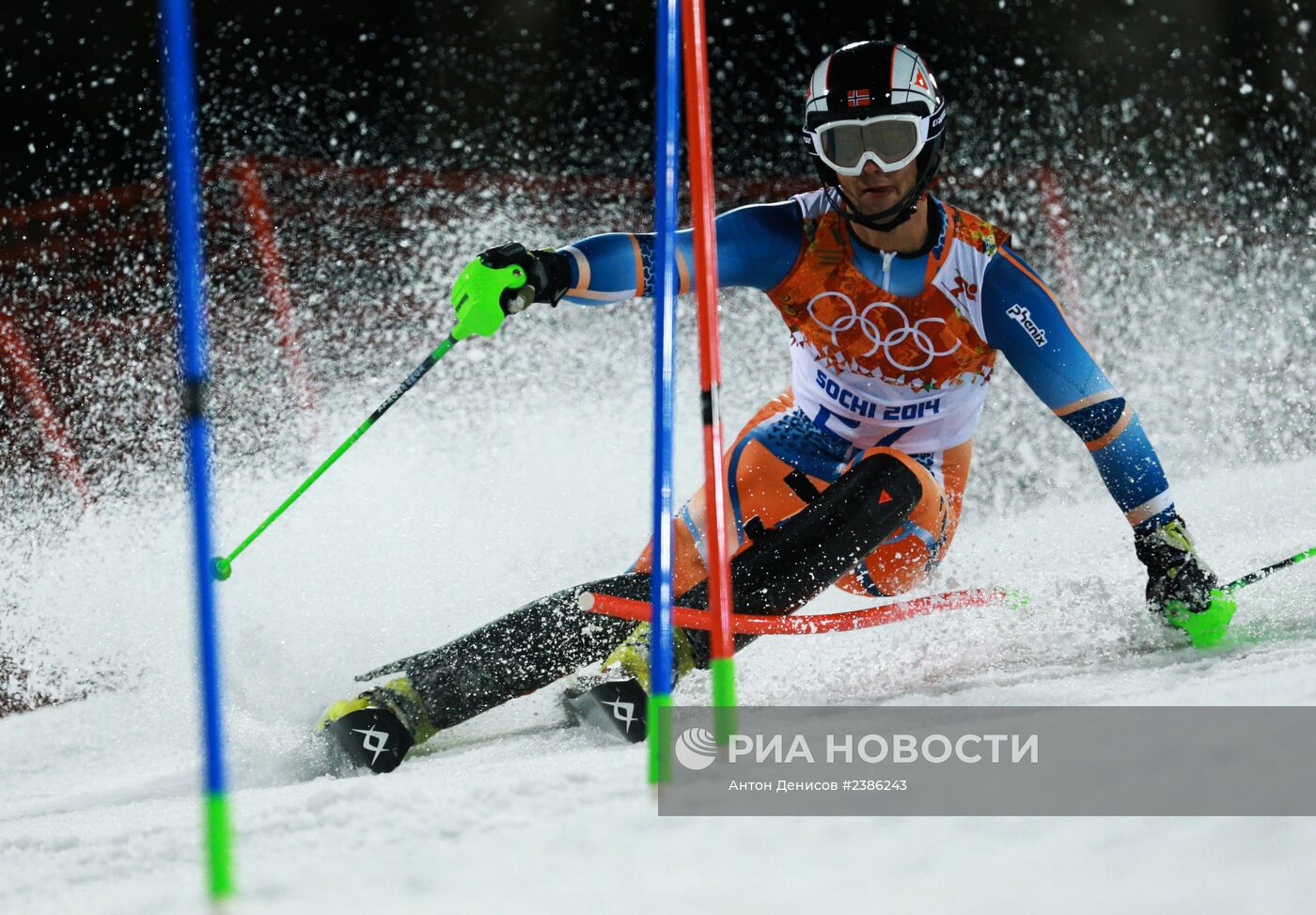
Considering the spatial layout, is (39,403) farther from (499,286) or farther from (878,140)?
(878,140)

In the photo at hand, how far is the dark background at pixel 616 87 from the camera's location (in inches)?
212

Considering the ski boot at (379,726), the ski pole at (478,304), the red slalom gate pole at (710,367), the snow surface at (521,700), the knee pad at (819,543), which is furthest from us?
the knee pad at (819,543)

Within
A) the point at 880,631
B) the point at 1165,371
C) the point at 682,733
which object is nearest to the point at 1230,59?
the point at 1165,371

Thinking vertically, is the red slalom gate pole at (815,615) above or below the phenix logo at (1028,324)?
below

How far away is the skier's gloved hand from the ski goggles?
0.57 metres

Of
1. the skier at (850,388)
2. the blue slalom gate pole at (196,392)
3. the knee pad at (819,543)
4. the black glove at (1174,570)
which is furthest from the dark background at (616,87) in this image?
the blue slalom gate pole at (196,392)

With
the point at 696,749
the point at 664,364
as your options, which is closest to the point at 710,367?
the point at 664,364

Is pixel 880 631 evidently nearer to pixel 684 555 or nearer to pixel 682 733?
pixel 684 555

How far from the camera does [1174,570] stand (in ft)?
7.52

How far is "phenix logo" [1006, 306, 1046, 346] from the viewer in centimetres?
227

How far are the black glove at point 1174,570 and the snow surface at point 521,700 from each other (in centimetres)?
8

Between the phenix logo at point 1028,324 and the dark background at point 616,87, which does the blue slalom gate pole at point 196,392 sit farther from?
the dark background at point 616,87

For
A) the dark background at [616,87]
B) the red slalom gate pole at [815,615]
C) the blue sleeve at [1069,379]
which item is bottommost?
the red slalom gate pole at [815,615]

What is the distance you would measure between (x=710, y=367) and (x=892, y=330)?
0.80 m
